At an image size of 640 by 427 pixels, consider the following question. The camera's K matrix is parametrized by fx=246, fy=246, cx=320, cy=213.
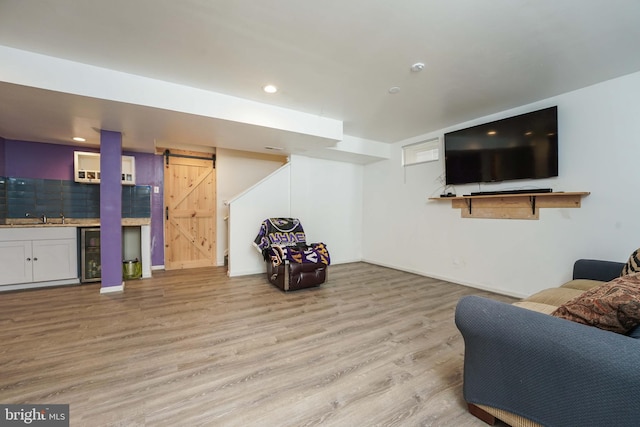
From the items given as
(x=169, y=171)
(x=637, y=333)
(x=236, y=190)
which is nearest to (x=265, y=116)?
(x=236, y=190)

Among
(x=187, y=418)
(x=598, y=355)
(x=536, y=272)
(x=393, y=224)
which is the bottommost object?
(x=187, y=418)

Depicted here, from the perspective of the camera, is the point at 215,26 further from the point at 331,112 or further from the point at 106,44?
the point at 331,112

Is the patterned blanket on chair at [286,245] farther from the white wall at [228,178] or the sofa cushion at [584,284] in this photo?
the sofa cushion at [584,284]

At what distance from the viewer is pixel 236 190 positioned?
17.9ft

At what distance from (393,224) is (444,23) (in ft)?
12.2

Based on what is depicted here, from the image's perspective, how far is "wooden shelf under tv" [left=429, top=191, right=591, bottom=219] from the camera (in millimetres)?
2992

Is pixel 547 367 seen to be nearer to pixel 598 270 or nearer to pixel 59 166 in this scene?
pixel 598 270

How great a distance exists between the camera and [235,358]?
1991 millimetres

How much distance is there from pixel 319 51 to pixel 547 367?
2.66 meters

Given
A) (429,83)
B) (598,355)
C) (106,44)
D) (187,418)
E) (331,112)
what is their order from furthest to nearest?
(331,112), (429,83), (106,44), (187,418), (598,355)

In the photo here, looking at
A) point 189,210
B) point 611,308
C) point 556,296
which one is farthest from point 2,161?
point 556,296

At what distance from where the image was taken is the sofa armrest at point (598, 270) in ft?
7.54

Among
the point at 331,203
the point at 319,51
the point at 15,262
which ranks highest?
the point at 319,51

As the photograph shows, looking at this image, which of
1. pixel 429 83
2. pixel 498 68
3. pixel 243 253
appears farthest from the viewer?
pixel 243 253
